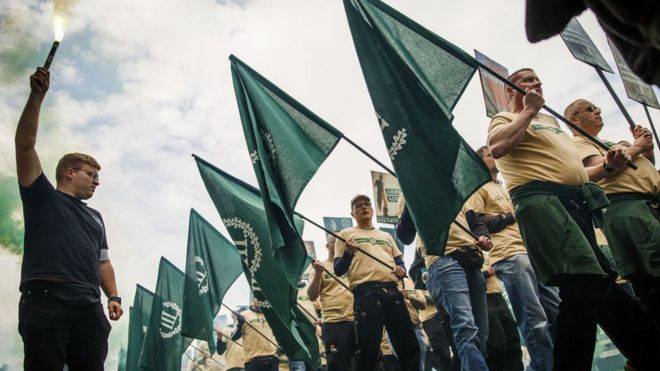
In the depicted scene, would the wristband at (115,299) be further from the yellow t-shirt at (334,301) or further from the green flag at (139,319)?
the green flag at (139,319)

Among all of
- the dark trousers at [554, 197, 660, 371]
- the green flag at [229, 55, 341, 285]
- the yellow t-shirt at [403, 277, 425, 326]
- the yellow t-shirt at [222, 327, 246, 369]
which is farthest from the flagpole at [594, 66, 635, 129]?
the yellow t-shirt at [222, 327, 246, 369]

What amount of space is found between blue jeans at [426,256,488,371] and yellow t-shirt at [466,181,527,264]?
1.03 feet

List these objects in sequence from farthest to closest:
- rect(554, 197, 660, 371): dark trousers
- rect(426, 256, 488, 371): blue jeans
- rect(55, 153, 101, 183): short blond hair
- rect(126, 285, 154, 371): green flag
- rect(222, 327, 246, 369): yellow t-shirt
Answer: rect(222, 327, 246, 369): yellow t-shirt < rect(126, 285, 154, 371): green flag < rect(426, 256, 488, 371): blue jeans < rect(55, 153, 101, 183): short blond hair < rect(554, 197, 660, 371): dark trousers

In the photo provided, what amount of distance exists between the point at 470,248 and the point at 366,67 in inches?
77.9

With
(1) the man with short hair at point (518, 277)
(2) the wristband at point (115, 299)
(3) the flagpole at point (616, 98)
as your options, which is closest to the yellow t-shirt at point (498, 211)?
(1) the man with short hair at point (518, 277)

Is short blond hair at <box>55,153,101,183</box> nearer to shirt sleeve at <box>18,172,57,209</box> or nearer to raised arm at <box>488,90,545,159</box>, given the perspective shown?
shirt sleeve at <box>18,172,57,209</box>

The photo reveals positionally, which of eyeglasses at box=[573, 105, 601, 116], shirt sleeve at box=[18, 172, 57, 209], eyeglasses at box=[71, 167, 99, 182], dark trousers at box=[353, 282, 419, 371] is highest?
eyeglasses at box=[71, 167, 99, 182]

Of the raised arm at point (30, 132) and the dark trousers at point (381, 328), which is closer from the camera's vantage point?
the raised arm at point (30, 132)

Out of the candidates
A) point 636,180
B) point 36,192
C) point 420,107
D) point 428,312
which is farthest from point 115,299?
point 428,312

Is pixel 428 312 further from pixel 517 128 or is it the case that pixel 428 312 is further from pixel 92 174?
pixel 92 174

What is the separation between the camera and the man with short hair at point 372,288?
5.07 metres

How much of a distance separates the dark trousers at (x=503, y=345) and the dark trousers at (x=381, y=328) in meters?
0.72

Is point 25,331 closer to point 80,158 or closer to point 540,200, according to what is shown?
point 80,158

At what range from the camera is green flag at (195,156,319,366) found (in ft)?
18.1
